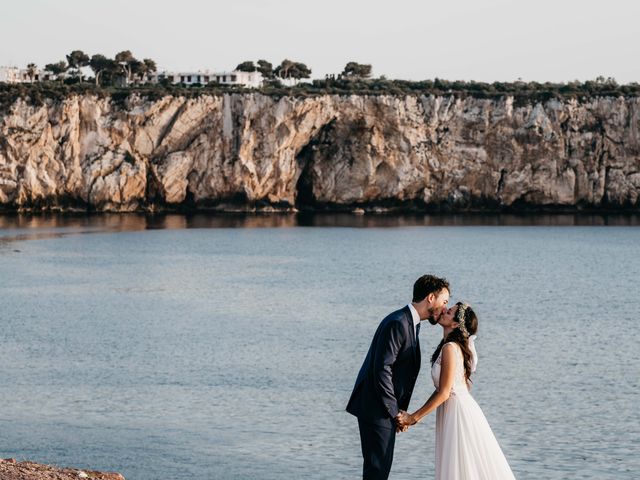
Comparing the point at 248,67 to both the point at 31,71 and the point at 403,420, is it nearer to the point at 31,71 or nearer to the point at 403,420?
the point at 31,71

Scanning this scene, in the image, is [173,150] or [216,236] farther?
[173,150]

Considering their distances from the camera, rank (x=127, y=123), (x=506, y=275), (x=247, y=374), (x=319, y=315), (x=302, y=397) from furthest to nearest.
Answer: (x=127, y=123), (x=506, y=275), (x=319, y=315), (x=247, y=374), (x=302, y=397)

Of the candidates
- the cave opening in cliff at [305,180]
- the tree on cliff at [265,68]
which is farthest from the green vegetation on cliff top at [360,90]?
the tree on cliff at [265,68]

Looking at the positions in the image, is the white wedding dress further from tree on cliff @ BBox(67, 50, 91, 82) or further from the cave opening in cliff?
tree on cliff @ BBox(67, 50, 91, 82)

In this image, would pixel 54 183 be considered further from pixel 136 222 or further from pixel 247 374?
pixel 247 374

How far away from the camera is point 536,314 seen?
45.6m

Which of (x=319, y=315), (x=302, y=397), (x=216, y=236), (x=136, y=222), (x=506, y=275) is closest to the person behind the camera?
(x=302, y=397)

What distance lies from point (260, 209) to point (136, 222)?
1769 centimetres

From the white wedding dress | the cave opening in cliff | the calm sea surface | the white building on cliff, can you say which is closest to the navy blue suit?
the white wedding dress

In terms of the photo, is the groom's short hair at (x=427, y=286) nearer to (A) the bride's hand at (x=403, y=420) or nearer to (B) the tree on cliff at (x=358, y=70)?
(A) the bride's hand at (x=403, y=420)

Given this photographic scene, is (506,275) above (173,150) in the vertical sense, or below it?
below

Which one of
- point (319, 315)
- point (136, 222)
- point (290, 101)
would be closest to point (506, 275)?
point (319, 315)

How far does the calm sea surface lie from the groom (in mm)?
7835

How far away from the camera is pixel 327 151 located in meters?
110
